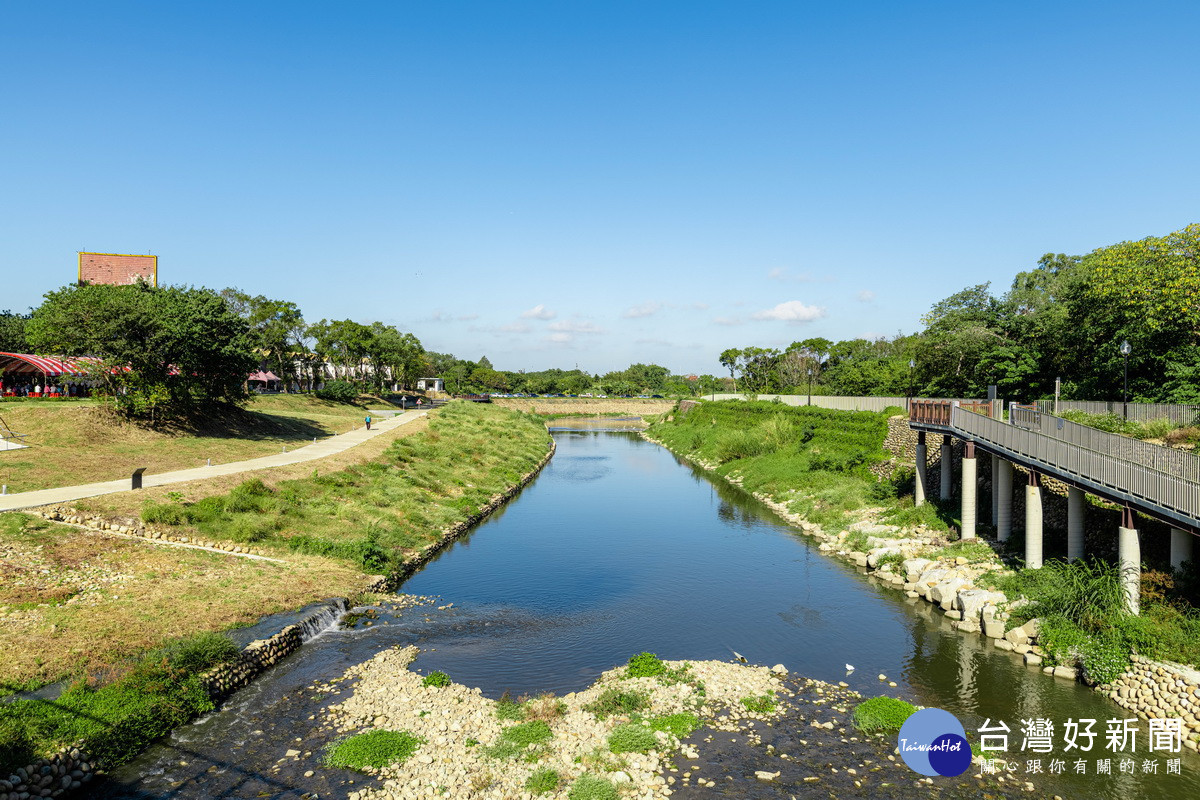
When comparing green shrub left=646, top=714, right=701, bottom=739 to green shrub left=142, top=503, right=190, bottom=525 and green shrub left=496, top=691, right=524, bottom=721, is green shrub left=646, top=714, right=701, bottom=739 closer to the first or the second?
green shrub left=496, top=691, right=524, bottom=721

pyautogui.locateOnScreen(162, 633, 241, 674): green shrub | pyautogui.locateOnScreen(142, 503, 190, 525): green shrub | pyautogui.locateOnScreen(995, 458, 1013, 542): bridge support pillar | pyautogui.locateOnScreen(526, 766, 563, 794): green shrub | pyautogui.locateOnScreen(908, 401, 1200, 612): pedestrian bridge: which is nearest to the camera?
pyautogui.locateOnScreen(526, 766, 563, 794): green shrub

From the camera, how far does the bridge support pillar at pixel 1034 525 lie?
23781 millimetres

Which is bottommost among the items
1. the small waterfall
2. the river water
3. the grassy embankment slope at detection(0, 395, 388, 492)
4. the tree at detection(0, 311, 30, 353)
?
the river water

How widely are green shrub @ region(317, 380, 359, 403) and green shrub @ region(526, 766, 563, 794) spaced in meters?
78.4

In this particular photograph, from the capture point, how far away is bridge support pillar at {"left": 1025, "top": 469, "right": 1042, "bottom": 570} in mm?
23781

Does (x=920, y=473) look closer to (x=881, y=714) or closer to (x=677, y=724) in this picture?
(x=881, y=714)

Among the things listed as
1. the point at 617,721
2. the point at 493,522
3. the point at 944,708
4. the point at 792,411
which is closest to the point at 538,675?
the point at 617,721

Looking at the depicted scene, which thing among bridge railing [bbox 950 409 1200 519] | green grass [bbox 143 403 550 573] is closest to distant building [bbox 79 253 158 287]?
green grass [bbox 143 403 550 573]

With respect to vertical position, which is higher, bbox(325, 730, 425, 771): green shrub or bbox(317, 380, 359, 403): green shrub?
bbox(317, 380, 359, 403): green shrub

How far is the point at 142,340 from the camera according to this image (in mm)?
41688

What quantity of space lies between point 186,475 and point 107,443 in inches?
304

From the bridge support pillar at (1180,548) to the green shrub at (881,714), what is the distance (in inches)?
368

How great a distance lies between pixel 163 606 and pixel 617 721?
14.0 meters

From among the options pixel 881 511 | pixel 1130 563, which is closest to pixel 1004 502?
pixel 881 511
